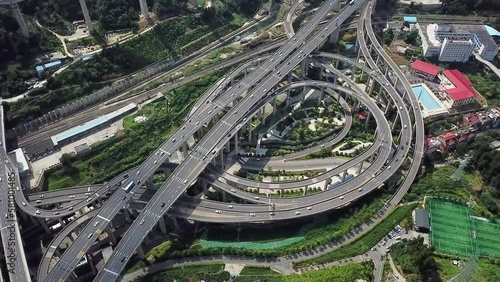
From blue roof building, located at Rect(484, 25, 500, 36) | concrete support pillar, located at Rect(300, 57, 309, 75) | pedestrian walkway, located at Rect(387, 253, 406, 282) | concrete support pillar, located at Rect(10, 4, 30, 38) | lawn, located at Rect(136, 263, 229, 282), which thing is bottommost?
pedestrian walkway, located at Rect(387, 253, 406, 282)

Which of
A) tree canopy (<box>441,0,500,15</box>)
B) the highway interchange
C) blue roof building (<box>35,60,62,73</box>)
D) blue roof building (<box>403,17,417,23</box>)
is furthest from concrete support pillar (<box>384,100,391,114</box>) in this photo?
blue roof building (<box>35,60,62,73</box>)

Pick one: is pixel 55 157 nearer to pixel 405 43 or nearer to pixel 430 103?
A: pixel 430 103

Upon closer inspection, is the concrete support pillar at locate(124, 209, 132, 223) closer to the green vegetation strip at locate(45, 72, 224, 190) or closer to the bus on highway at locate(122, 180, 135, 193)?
the bus on highway at locate(122, 180, 135, 193)

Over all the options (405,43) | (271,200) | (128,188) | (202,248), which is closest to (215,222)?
(202,248)

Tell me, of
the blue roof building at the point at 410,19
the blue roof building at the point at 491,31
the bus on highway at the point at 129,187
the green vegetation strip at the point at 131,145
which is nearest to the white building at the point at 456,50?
the blue roof building at the point at 491,31

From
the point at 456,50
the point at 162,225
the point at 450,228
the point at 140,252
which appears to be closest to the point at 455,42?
the point at 456,50

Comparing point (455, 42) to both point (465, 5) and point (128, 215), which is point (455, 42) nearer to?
point (465, 5)
